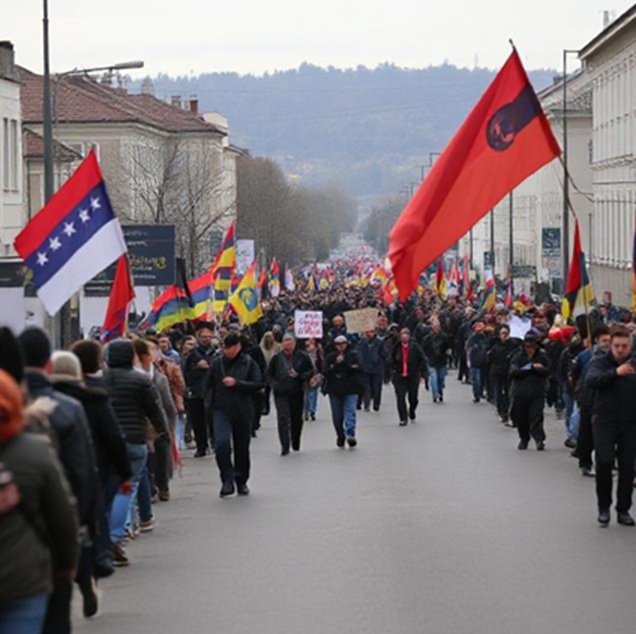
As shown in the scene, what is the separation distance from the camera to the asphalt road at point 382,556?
1181 centimetres

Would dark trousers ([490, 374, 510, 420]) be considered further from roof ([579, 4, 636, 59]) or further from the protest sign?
roof ([579, 4, 636, 59])

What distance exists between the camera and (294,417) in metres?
25.2

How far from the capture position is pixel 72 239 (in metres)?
17.7

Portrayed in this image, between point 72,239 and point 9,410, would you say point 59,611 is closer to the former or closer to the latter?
point 9,410

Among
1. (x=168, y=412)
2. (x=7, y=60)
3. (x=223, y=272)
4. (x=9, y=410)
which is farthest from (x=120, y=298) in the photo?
(x=7, y=60)

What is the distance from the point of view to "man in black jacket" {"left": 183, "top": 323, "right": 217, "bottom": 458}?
24.7 metres

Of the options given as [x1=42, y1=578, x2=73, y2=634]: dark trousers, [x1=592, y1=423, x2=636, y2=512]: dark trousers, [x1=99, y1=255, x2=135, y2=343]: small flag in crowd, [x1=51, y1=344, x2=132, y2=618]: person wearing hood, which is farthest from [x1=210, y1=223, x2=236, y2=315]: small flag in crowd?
[x1=42, y1=578, x2=73, y2=634]: dark trousers

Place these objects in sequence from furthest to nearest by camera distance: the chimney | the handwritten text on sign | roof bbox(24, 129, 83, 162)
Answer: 1. roof bbox(24, 129, 83, 162)
2. the chimney
3. the handwritten text on sign

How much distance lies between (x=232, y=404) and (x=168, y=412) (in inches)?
47.6

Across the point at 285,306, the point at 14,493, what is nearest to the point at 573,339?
the point at 14,493

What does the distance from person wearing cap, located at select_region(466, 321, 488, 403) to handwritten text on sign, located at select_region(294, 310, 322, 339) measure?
343 cm

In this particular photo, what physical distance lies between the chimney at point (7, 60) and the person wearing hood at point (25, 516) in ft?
146

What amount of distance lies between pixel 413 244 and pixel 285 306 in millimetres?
47412

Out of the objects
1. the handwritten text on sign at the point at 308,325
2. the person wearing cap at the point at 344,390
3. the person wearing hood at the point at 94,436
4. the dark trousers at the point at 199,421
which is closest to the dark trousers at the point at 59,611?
the person wearing hood at the point at 94,436
